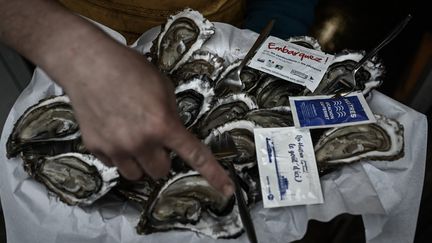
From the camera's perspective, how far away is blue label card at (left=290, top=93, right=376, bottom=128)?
626mm

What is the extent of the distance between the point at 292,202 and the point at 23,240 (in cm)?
45

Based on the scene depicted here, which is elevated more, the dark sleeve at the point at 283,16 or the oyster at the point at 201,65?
the dark sleeve at the point at 283,16

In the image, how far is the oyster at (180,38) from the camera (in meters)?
0.77

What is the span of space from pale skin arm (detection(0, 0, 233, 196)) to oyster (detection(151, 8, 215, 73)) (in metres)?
0.42

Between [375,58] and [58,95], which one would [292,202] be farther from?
[58,95]

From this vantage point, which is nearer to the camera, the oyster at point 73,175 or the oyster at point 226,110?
the oyster at point 73,175

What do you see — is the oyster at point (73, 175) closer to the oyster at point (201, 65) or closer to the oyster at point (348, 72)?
the oyster at point (201, 65)

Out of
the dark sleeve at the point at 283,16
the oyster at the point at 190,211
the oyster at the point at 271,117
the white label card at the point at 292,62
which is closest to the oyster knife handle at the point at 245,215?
the oyster at the point at 190,211

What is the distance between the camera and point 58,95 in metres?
0.71

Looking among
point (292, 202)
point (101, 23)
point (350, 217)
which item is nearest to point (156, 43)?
point (101, 23)

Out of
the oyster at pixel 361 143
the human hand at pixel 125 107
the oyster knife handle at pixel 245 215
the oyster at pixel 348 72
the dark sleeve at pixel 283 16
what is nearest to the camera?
the human hand at pixel 125 107

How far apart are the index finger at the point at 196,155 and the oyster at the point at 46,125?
39 centimetres

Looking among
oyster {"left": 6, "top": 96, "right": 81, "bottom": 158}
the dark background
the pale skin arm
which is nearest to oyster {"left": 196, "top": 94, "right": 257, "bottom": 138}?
oyster {"left": 6, "top": 96, "right": 81, "bottom": 158}

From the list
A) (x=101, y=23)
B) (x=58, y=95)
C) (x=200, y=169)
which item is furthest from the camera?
(x=101, y=23)
